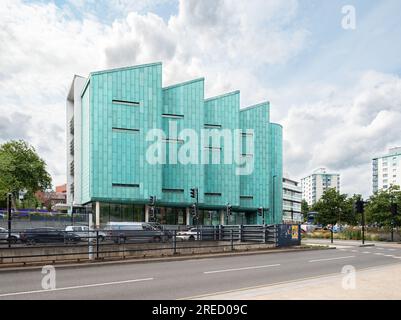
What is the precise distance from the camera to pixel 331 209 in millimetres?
66312

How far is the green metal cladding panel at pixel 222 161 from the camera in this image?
249 feet

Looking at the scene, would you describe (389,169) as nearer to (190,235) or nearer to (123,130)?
(123,130)

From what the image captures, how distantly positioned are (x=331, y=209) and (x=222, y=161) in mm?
20777

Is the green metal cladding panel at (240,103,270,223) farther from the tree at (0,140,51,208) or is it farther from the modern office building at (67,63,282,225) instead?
the tree at (0,140,51,208)

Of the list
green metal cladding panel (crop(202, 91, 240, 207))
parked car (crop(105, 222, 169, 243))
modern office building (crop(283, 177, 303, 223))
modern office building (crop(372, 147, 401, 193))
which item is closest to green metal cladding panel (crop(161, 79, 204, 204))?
green metal cladding panel (crop(202, 91, 240, 207))

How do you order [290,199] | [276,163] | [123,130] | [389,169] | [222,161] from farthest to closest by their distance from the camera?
[389,169] → [290,199] → [276,163] → [222,161] → [123,130]

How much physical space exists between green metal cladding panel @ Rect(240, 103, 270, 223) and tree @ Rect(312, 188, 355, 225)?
1600 cm

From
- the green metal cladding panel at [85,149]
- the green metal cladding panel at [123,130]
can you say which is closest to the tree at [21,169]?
the green metal cladding panel at [85,149]

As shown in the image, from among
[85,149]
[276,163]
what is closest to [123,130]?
[85,149]

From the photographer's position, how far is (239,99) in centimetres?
7925

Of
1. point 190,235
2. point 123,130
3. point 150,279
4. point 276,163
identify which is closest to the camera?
point 150,279

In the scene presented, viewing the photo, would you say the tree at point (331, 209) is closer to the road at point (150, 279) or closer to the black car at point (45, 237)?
the road at point (150, 279)
